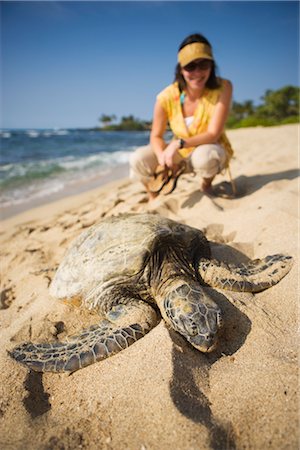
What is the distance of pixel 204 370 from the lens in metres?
1.44

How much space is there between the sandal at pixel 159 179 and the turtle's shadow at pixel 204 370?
1.91 m

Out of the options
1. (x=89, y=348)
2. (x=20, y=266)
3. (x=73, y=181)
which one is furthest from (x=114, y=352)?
(x=73, y=181)

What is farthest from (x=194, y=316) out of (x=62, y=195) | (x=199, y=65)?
(x=62, y=195)

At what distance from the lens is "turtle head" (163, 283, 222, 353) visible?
1.46 m

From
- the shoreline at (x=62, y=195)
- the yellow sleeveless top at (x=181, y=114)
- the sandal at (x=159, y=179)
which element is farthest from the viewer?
the shoreline at (x=62, y=195)

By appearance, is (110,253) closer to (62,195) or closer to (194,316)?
(194,316)

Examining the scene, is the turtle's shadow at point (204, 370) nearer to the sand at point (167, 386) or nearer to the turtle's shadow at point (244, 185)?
the sand at point (167, 386)

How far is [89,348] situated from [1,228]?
3.05 meters

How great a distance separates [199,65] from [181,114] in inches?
22.0

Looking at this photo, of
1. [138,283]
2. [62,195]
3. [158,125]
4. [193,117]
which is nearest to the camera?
[138,283]

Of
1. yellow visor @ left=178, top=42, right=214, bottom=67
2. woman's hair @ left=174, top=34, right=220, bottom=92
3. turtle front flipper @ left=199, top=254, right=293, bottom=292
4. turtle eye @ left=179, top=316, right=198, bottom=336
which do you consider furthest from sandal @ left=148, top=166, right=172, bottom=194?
turtle eye @ left=179, top=316, right=198, bottom=336

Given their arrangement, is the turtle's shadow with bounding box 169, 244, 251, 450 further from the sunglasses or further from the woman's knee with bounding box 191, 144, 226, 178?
the sunglasses

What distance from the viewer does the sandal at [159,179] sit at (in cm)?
350

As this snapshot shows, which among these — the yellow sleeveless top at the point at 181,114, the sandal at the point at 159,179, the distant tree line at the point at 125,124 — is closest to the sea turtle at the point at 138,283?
the sandal at the point at 159,179
